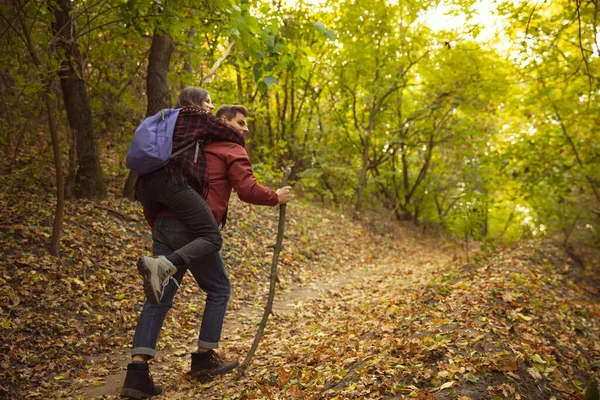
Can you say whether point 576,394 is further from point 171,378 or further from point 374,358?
point 171,378

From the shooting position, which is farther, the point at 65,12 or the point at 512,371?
the point at 65,12

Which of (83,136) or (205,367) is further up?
(83,136)

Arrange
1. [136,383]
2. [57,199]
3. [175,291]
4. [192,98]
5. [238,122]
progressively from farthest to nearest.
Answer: [57,199], [238,122], [192,98], [175,291], [136,383]

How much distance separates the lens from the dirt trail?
12.3 feet

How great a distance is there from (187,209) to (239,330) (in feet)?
8.83

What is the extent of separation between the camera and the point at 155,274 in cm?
303

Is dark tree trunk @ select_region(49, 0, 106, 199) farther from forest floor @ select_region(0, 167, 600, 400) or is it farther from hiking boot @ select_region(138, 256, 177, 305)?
hiking boot @ select_region(138, 256, 177, 305)

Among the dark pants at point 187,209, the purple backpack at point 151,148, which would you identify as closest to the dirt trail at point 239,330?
the dark pants at point 187,209

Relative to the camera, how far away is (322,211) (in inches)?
565

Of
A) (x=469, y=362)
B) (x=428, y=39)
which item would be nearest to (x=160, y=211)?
(x=469, y=362)

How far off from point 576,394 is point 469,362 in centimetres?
122

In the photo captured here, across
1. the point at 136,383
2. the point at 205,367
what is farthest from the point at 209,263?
the point at 136,383

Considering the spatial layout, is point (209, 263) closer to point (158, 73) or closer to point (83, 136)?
point (83, 136)

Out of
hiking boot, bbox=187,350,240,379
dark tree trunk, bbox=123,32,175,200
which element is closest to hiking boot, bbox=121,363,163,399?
hiking boot, bbox=187,350,240,379
